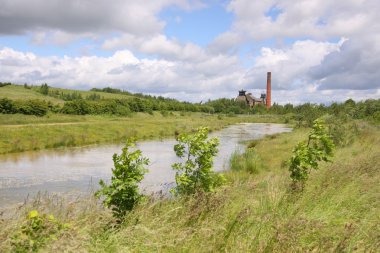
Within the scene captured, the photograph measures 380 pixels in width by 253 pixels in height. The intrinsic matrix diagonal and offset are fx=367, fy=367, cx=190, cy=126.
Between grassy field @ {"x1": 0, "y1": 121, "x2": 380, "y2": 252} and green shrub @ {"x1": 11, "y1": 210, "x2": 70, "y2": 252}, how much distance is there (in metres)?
0.09

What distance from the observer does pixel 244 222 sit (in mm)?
5375

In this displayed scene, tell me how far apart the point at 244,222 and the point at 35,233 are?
2839 millimetres

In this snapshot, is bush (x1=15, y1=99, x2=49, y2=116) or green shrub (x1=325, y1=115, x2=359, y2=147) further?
bush (x1=15, y1=99, x2=49, y2=116)

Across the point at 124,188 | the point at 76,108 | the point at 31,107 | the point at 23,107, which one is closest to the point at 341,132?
the point at 124,188

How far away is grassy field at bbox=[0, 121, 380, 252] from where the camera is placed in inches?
178

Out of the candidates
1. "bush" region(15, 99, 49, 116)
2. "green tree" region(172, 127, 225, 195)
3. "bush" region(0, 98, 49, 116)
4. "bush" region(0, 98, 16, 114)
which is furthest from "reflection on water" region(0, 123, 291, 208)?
"bush" region(15, 99, 49, 116)

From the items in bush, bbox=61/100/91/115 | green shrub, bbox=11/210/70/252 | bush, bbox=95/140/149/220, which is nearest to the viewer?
green shrub, bbox=11/210/70/252

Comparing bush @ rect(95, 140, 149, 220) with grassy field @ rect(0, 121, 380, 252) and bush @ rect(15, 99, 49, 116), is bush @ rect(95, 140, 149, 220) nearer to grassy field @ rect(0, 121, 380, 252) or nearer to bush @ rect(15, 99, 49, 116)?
grassy field @ rect(0, 121, 380, 252)

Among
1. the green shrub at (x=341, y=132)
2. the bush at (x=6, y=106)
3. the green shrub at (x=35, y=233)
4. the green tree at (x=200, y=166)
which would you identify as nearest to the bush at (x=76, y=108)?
the bush at (x=6, y=106)

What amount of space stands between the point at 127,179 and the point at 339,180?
480 cm

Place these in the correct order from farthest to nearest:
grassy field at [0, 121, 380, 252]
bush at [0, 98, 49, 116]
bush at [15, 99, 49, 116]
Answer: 1. bush at [15, 99, 49, 116]
2. bush at [0, 98, 49, 116]
3. grassy field at [0, 121, 380, 252]

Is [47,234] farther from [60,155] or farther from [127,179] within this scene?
[60,155]

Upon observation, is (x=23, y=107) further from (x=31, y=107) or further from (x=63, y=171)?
(x=63, y=171)

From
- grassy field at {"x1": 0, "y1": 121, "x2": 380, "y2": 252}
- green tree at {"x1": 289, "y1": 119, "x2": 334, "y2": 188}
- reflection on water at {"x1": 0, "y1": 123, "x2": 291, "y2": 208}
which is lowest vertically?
reflection on water at {"x1": 0, "y1": 123, "x2": 291, "y2": 208}
